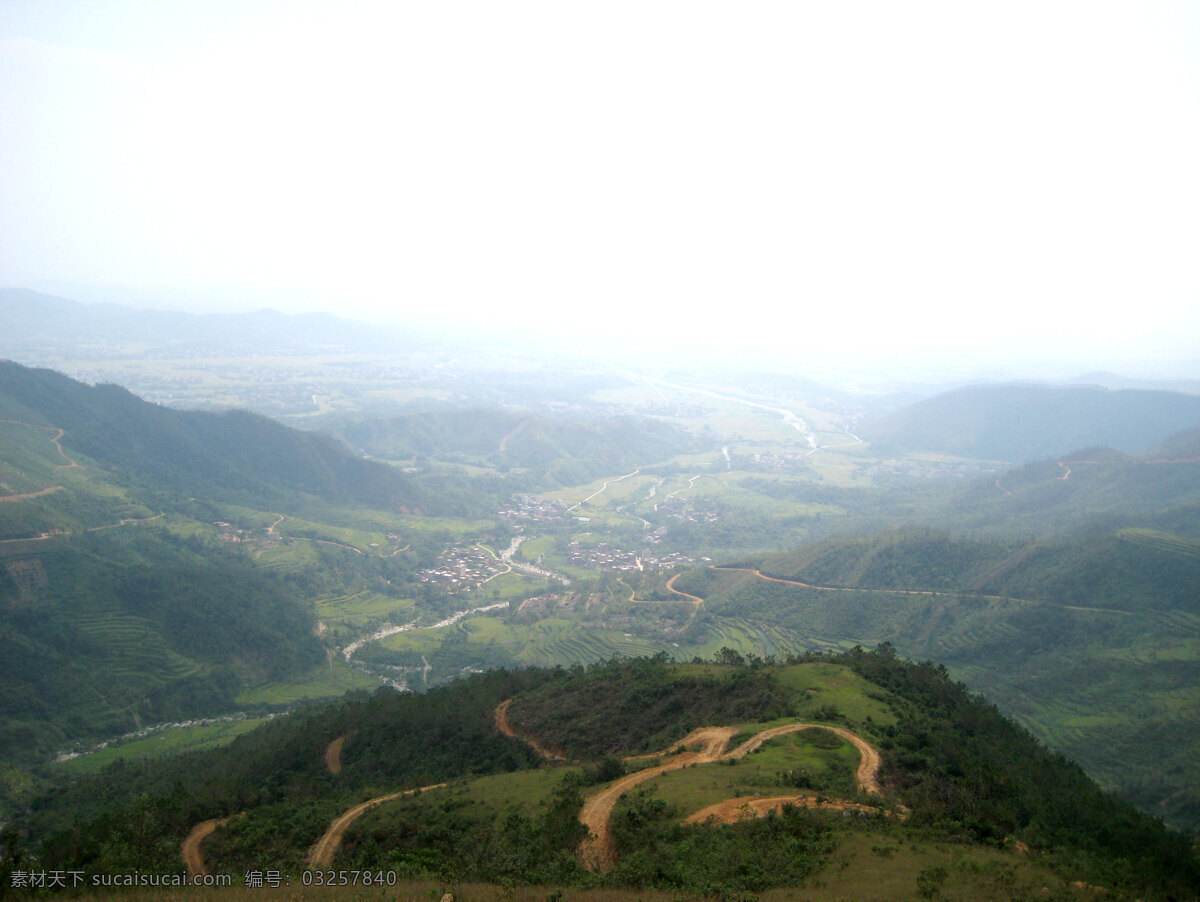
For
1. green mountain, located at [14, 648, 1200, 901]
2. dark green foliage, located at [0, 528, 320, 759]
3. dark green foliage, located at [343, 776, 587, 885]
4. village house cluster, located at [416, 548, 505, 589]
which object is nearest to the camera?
green mountain, located at [14, 648, 1200, 901]

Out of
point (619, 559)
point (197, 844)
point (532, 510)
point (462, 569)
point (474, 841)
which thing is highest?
point (474, 841)

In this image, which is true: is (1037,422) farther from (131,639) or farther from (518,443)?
(131,639)

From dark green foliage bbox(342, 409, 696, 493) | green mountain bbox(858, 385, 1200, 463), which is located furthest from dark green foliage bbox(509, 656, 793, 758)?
green mountain bbox(858, 385, 1200, 463)

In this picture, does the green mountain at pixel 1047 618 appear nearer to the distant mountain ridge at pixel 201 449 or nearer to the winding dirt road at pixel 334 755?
the winding dirt road at pixel 334 755

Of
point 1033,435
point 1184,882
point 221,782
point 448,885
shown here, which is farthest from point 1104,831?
point 1033,435

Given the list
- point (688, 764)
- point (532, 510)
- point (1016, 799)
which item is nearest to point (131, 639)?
point (688, 764)

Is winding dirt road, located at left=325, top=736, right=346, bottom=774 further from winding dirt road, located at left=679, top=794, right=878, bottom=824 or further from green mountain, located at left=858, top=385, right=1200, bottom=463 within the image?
green mountain, located at left=858, top=385, right=1200, bottom=463
